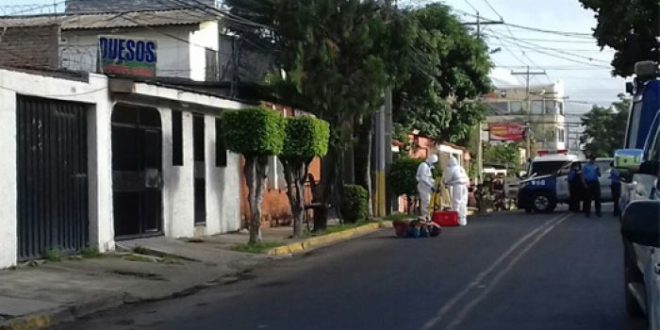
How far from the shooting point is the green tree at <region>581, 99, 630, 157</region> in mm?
89938

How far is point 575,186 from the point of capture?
1164 inches

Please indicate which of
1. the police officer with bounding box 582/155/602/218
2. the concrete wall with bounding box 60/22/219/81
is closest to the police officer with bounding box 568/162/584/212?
the police officer with bounding box 582/155/602/218

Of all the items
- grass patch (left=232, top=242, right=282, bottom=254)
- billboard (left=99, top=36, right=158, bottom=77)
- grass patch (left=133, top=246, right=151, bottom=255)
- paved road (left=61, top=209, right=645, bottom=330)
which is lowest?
paved road (left=61, top=209, right=645, bottom=330)

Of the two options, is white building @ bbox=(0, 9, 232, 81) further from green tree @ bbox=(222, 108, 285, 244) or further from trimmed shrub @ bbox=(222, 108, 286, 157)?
trimmed shrub @ bbox=(222, 108, 286, 157)

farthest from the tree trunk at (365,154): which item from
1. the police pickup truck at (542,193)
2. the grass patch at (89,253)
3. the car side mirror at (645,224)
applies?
the car side mirror at (645,224)

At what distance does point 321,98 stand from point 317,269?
863 centimetres

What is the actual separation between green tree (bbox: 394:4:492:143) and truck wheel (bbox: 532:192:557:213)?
4779 millimetres

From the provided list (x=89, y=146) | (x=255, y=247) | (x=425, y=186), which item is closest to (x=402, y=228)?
(x=425, y=186)

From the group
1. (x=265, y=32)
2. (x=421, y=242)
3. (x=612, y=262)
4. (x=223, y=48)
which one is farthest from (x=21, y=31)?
(x=612, y=262)

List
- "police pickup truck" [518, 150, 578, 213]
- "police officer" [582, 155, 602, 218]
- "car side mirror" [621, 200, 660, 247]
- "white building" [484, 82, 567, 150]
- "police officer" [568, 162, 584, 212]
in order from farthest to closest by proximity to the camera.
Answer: "white building" [484, 82, 567, 150] < "police pickup truck" [518, 150, 578, 213] < "police officer" [568, 162, 584, 212] < "police officer" [582, 155, 602, 218] < "car side mirror" [621, 200, 660, 247]

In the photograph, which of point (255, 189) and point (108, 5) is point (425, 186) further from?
point (108, 5)

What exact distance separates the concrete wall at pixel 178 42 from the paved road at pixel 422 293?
15.4m

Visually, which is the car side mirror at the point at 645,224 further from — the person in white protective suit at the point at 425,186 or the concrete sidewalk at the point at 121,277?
the person in white protective suit at the point at 425,186

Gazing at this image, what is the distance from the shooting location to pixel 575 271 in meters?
14.5
